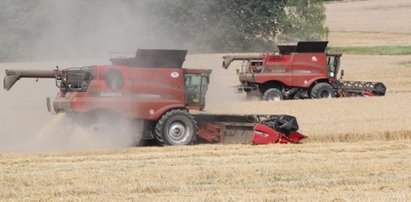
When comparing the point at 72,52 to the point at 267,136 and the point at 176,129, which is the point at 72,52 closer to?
the point at 176,129

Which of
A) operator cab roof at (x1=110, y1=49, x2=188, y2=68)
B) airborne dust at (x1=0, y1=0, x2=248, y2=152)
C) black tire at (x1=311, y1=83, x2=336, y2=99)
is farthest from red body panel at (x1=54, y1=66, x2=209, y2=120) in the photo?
black tire at (x1=311, y1=83, x2=336, y2=99)

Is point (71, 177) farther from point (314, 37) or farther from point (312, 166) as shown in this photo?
point (314, 37)

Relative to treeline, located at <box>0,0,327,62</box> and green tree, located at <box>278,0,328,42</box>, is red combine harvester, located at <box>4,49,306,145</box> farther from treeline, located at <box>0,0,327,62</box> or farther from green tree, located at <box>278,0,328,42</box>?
green tree, located at <box>278,0,328,42</box>

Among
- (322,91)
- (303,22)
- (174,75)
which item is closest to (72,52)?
(322,91)

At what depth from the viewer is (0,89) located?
31125 mm

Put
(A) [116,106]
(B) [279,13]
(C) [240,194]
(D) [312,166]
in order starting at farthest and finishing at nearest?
(B) [279,13], (A) [116,106], (D) [312,166], (C) [240,194]

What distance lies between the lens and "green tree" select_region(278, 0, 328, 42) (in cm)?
6881

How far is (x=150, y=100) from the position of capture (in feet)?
59.4

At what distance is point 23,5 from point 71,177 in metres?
14.5

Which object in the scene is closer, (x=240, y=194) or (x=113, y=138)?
(x=240, y=194)

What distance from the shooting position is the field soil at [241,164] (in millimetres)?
11109

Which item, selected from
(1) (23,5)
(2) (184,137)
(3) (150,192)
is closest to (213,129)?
(2) (184,137)

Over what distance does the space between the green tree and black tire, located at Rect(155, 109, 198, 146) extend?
5084 centimetres

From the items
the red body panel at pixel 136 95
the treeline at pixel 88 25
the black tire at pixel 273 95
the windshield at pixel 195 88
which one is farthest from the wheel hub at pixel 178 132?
the black tire at pixel 273 95
